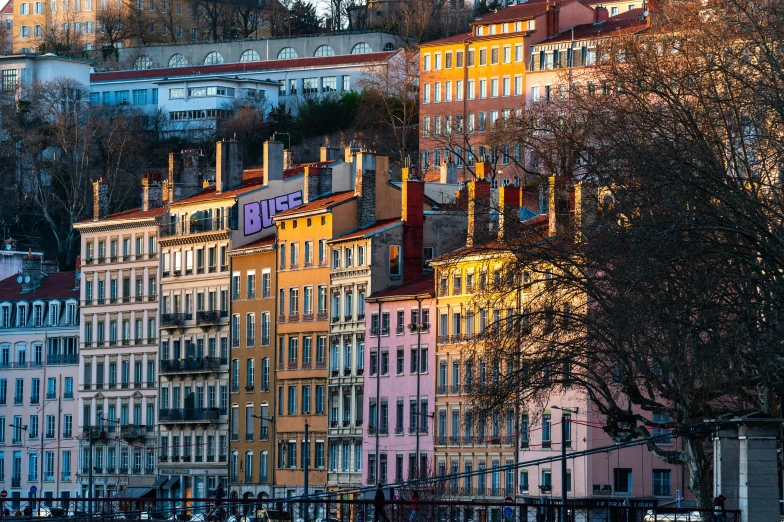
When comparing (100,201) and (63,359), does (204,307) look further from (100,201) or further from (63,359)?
(100,201)

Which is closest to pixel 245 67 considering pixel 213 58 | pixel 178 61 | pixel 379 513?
pixel 213 58

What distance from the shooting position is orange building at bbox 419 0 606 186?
13450 cm

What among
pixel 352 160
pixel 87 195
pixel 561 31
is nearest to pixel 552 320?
pixel 352 160

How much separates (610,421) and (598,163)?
31.5 feet

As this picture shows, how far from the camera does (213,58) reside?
176500 mm

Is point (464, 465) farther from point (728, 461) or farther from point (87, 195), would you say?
point (87, 195)

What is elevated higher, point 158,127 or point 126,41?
point 126,41

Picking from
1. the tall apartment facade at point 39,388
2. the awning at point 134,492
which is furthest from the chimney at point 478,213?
the tall apartment facade at point 39,388

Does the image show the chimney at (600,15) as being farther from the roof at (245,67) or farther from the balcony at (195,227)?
the balcony at (195,227)

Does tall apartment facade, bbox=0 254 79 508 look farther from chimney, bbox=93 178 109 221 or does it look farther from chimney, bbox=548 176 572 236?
chimney, bbox=548 176 572 236

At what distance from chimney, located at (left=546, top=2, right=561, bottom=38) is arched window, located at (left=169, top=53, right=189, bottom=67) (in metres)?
49.1

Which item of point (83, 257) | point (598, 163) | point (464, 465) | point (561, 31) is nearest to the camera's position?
point (598, 163)

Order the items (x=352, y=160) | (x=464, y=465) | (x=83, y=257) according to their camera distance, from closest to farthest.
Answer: (x=464, y=465) < (x=352, y=160) < (x=83, y=257)

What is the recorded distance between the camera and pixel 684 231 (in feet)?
158
